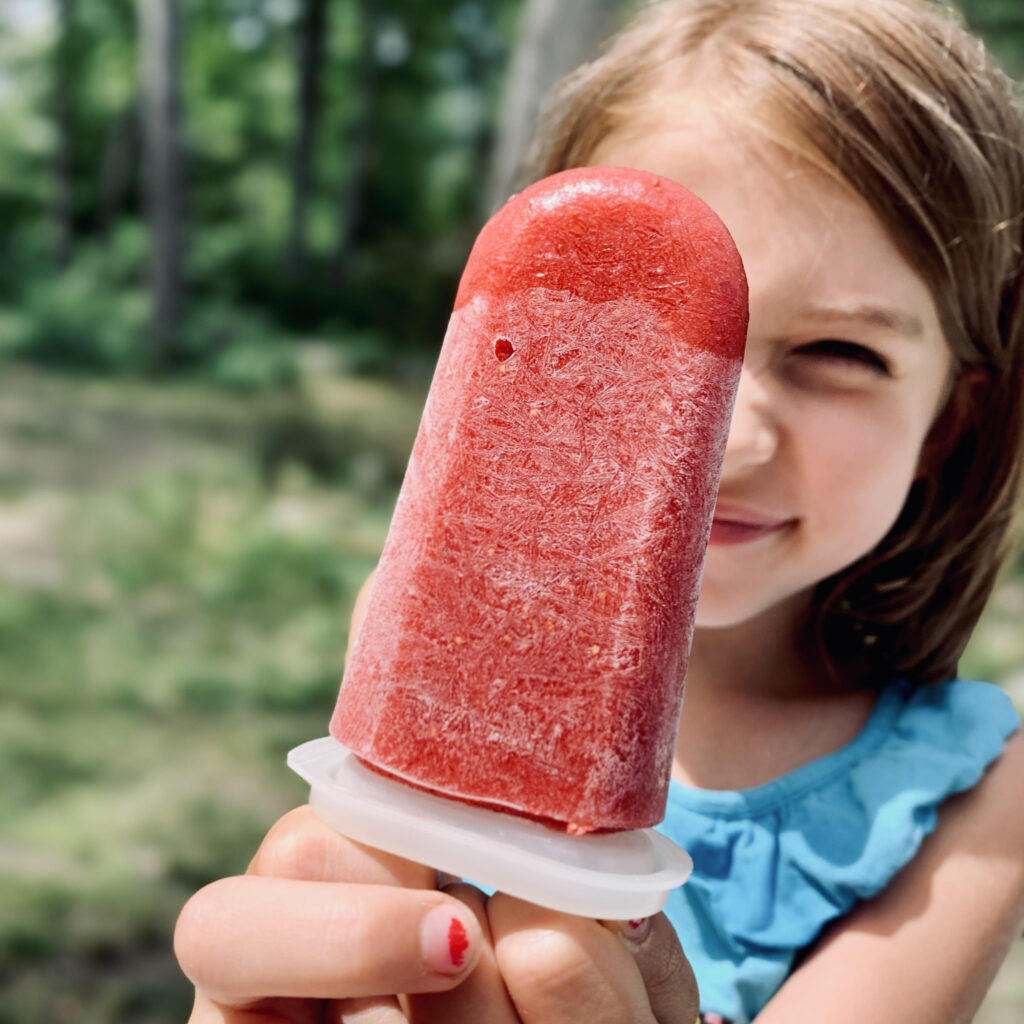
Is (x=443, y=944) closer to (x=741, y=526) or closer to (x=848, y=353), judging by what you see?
(x=741, y=526)

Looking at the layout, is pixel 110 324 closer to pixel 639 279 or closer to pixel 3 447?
pixel 3 447

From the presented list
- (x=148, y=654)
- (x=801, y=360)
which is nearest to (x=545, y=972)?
(x=801, y=360)

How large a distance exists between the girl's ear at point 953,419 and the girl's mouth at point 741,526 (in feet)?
1.37

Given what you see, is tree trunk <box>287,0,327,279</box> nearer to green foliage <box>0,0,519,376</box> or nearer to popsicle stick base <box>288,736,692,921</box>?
green foliage <box>0,0,519,376</box>

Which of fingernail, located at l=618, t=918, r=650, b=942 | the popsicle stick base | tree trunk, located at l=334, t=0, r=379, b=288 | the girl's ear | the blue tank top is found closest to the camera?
the popsicle stick base

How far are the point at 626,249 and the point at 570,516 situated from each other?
261 millimetres

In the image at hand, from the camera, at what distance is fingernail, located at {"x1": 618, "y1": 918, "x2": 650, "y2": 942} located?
1.08 meters

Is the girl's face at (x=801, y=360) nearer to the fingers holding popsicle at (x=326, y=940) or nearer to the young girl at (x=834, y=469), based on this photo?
the young girl at (x=834, y=469)

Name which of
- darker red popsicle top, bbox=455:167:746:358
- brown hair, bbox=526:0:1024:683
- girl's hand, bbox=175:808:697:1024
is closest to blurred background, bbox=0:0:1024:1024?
brown hair, bbox=526:0:1024:683

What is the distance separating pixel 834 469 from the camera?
1406mm

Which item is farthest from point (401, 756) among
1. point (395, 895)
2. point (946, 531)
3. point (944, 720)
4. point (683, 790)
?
point (946, 531)

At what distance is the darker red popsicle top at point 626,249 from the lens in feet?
3.33

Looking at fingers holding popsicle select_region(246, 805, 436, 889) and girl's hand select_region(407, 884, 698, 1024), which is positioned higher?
fingers holding popsicle select_region(246, 805, 436, 889)

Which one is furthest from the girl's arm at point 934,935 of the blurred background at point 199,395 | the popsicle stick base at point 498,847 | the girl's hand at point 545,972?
the blurred background at point 199,395
